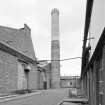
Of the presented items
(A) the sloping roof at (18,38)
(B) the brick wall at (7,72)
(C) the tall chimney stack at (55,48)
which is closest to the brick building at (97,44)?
(B) the brick wall at (7,72)

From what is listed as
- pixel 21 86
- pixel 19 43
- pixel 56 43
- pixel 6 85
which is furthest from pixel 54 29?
pixel 6 85

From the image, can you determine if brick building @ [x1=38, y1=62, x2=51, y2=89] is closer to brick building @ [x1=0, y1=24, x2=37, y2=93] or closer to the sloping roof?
brick building @ [x1=0, y1=24, x2=37, y2=93]

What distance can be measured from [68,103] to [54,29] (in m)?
32.8

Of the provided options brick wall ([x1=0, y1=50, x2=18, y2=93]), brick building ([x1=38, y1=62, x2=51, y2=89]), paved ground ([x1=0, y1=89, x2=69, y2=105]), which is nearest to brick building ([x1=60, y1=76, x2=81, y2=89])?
brick building ([x1=38, y1=62, x2=51, y2=89])

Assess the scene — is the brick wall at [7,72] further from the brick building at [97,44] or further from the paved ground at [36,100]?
the brick building at [97,44]

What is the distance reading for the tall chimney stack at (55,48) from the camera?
4172 centimetres

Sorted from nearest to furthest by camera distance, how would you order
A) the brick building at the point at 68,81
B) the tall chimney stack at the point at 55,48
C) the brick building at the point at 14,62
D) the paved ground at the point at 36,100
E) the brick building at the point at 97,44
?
the brick building at the point at 97,44, the paved ground at the point at 36,100, the brick building at the point at 14,62, the tall chimney stack at the point at 55,48, the brick building at the point at 68,81

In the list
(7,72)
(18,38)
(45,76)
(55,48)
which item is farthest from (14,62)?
(45,76)

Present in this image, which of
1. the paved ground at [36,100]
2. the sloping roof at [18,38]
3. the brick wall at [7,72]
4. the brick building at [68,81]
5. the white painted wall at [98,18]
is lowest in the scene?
Answer: the brick building at [68,81]

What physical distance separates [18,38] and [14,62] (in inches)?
311

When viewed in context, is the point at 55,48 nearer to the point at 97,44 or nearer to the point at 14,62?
the point at 14,62

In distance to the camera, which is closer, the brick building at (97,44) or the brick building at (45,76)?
the brick building at (97,44)

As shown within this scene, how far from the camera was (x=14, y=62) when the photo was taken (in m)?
21.9

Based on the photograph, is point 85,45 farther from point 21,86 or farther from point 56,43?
point 56,43
